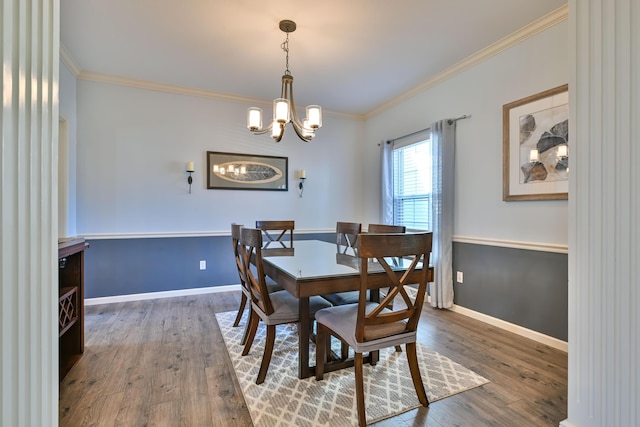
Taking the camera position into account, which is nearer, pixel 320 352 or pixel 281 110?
pixel 320 352

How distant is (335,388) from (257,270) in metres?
0.85

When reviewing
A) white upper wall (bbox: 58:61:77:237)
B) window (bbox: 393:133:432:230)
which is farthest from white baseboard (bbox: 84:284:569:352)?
window (bbox: 393:133:432:230)

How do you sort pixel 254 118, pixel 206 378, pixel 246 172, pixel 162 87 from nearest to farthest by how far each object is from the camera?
pixel 206 378, pixel 254 118, pixel 162 87, pixel 246 172

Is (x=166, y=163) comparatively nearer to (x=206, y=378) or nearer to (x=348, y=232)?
(x=348, y=232)

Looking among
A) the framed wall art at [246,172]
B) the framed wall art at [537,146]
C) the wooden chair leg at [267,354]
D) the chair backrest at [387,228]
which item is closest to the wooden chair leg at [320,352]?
the wooden chair leg at [267,354]

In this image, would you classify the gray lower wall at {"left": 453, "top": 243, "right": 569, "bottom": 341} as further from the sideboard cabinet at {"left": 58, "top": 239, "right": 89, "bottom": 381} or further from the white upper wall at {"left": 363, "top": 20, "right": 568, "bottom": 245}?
the sideboard cabinet at {"left": 58, "top": 239, "right": 89, "bottom": 381}

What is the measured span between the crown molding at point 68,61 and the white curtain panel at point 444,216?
12.4ft

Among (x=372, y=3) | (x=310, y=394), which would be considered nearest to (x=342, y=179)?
(x=372, y=3)

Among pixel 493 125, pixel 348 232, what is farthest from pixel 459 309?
pixel 493 125

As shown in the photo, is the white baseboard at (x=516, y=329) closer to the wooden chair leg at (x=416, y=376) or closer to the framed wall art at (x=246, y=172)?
the wooden chair leg at (x=416, y=376)

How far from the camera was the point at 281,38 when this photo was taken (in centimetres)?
267

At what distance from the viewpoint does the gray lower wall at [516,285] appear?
7.79ft

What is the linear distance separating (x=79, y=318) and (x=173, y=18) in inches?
95.4
